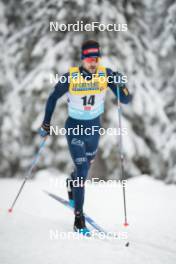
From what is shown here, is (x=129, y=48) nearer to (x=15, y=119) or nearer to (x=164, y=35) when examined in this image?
(x=164, y=35)

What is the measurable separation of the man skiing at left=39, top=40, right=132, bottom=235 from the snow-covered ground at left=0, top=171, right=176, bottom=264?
0.68 m

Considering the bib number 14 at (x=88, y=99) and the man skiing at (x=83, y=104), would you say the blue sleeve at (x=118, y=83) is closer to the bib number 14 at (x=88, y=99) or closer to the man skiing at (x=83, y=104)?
the man skiing at (x=83, y=104)

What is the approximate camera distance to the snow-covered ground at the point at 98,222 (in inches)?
190

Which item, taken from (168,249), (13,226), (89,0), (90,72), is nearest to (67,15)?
(89,0)

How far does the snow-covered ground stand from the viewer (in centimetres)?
482

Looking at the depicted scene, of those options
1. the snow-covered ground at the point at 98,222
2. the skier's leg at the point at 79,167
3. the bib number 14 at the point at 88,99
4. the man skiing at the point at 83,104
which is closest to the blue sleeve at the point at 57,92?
the man skiing at the point at 83,104

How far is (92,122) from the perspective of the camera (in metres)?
6.23

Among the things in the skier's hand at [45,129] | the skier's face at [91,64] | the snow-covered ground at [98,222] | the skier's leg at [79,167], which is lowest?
the snow-covered ground at [98,222]

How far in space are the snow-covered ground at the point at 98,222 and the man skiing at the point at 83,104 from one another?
0.68 meters

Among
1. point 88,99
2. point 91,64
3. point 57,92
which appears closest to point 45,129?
point 57,92

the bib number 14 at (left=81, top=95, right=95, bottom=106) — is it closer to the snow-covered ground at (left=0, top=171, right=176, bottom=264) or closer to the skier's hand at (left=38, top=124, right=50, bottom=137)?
the skier's hand at (left=38, top=124, right=50, bottom=137)

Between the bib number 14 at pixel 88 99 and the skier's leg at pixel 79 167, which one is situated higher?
the bib number 14 at pixel 88 99

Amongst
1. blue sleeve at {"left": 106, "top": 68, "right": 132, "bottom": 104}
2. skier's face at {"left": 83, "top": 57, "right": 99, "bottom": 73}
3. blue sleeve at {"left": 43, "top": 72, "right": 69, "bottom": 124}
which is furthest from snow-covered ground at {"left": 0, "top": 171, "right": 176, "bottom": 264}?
skier's face at {"left": 83, "top": 57, "right": 99, "bottom": 73}

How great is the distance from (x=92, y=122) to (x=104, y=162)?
33.4ft
